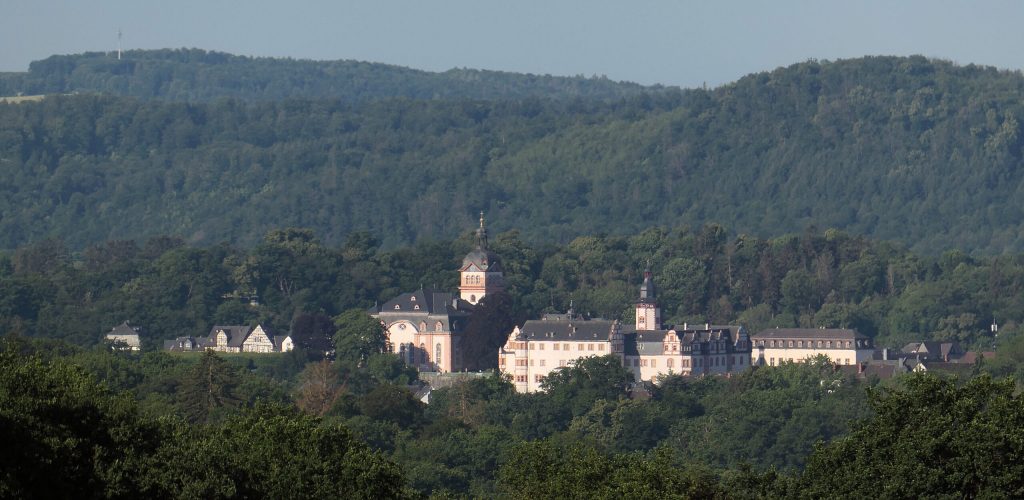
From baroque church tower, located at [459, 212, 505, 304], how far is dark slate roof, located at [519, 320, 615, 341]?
12.9m

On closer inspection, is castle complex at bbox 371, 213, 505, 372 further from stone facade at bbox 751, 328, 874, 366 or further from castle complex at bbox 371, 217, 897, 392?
stone facade at bbox 751, 328, 874, 366

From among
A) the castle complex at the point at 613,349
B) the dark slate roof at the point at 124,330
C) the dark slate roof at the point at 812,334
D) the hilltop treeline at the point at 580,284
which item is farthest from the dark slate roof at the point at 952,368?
the dark slate roof at the point at 124,330

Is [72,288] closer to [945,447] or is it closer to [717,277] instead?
[717,277]

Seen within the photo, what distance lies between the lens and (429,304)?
13750 centimetres

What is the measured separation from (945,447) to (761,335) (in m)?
88.7

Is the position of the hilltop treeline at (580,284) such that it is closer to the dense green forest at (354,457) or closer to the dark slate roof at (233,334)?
the dark slate roof at (233,334)

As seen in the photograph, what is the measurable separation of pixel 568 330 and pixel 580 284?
98.3 feet

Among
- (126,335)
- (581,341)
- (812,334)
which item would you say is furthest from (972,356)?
(126,335)

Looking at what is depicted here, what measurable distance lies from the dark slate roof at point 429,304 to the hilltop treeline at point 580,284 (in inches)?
136

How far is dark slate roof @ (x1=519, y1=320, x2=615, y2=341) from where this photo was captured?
420 feet

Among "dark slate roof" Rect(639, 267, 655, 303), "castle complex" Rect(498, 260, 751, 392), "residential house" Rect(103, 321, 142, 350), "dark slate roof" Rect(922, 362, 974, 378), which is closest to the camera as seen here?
"dark slate roof" Rect(922, 362, 974, 378)

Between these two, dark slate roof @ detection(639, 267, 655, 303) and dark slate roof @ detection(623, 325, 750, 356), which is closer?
dark slate roof @ detection(623, 325, 750, 356)

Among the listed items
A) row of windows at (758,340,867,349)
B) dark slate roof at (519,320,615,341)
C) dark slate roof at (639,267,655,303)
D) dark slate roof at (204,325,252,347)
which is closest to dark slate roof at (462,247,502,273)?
dark slate roof at (639,267,655,303)

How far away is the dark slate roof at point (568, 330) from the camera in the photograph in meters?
128
